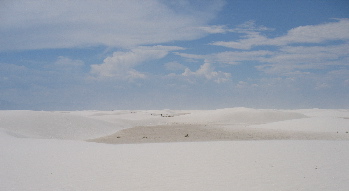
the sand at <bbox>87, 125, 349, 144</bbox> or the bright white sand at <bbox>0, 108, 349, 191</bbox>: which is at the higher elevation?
the sand at <bbox>87, 125, 349, 144</bbox>

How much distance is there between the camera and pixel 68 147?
13.1 metres

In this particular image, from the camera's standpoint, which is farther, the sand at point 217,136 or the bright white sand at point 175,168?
the sand at point 217,136

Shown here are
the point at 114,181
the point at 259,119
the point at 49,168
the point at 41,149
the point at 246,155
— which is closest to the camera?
the point at 114,181

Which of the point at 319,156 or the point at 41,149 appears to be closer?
the point at 319,156

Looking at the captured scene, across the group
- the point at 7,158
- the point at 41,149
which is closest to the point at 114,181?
the point at 7,158

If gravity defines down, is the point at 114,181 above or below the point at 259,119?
below

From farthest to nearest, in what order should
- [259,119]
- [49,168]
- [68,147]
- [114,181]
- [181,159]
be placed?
[259,119] < [68,147] < [181,159] < [49,168] < [114,181]

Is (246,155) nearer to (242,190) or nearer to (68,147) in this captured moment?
(242,190)

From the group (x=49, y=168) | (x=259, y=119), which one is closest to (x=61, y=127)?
(x=49, y=168)

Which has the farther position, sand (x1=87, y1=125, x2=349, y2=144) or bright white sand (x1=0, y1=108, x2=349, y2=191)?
sand (x1=87, y1=125, x2=349, y2=144)

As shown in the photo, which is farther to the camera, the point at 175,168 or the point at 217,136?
the point at 217,136

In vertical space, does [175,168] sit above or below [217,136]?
below

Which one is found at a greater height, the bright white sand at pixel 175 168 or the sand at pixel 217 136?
the sand at pixel 217 136

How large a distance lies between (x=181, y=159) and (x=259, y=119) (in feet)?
84.8
